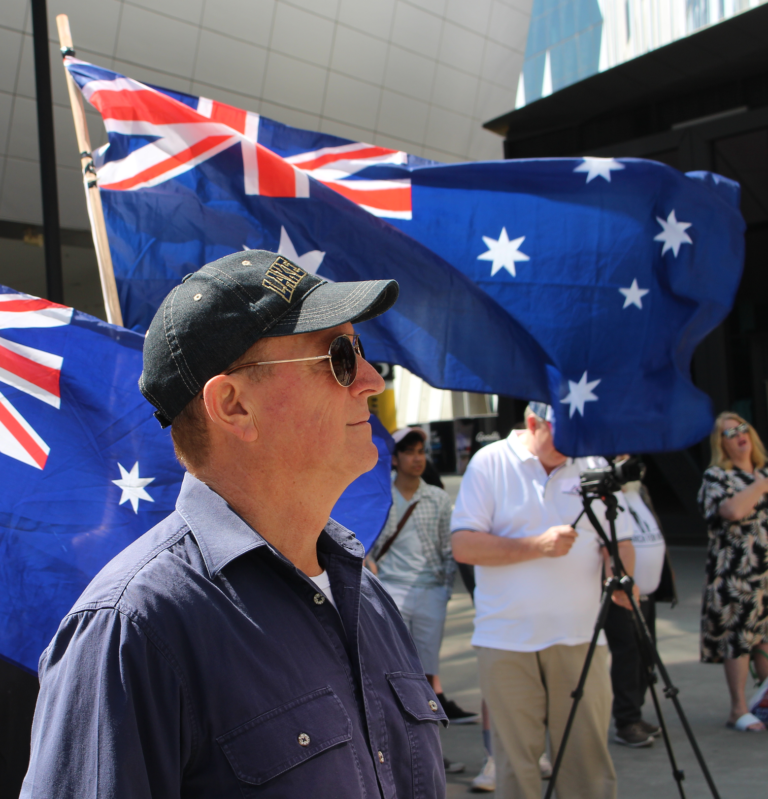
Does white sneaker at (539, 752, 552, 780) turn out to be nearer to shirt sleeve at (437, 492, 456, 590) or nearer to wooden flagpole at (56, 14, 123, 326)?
shirt sleeve at (437, 492, 456, 590)

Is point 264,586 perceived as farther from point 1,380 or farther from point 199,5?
point 199,5

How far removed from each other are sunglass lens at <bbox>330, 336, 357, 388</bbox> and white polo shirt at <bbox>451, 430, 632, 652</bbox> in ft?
7.99

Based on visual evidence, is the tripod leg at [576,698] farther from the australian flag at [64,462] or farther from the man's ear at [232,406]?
the man's ear at [232,406]

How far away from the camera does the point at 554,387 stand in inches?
160

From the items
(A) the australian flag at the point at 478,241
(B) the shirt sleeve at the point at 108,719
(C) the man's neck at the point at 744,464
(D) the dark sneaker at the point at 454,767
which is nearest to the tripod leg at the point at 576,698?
(A) the australian flag at the point at 478,241

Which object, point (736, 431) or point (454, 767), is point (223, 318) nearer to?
point (454, 767)

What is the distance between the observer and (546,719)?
3818mm

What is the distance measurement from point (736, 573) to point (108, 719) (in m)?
5.25

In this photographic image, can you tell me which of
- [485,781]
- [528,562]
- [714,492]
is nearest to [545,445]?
[528,562]

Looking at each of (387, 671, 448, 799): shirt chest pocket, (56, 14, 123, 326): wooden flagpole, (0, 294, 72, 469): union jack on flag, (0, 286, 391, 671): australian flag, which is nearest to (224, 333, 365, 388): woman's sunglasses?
(387, 671, 448, 799): shirt chest pocket

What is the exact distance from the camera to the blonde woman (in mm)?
5465

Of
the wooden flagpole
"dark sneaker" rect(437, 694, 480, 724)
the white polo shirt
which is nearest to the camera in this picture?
the wooden flagpole

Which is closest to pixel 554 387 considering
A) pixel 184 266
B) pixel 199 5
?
pixel 184 266

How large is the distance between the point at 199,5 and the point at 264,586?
1301cm
